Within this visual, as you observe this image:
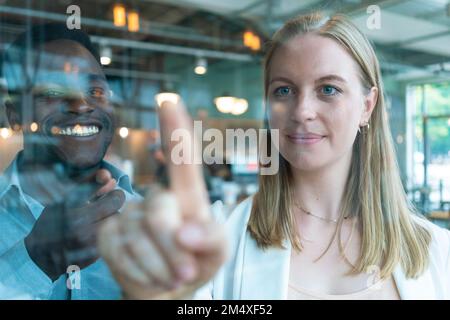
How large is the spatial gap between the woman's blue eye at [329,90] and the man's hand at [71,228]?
466 millimetres

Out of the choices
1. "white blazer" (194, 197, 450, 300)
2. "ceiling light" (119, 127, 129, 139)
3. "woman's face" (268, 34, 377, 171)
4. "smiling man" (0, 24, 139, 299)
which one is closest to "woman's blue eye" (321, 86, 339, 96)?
"woman's face" (268, 34, 377, 171)

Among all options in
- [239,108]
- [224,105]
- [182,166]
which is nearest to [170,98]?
[182,166]

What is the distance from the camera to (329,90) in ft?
2.76

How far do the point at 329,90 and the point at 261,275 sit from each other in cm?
40

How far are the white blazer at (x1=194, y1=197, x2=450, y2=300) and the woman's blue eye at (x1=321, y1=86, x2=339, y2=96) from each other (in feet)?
1.04

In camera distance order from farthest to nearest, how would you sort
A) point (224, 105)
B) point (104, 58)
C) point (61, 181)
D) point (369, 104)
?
point (224, 105)
point (104, 58)
point (61, 181)
point (369, 104)

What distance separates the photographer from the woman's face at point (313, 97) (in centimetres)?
84

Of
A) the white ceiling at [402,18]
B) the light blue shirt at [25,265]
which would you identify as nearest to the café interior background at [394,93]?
the white ceiling at [402,18]

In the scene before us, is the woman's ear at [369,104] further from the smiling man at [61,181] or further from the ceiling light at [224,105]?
the smiling man at [61,181]

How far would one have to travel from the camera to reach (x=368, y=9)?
3.35ft

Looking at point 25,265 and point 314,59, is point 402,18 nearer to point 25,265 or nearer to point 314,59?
point 314,59

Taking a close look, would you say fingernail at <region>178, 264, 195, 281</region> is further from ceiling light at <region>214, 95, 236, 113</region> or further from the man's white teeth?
ceiling light at <region>214, 95, 236, 113</region>

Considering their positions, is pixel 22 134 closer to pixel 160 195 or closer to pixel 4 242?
pixel 4 242

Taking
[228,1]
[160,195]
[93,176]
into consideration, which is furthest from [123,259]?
[228,1]
